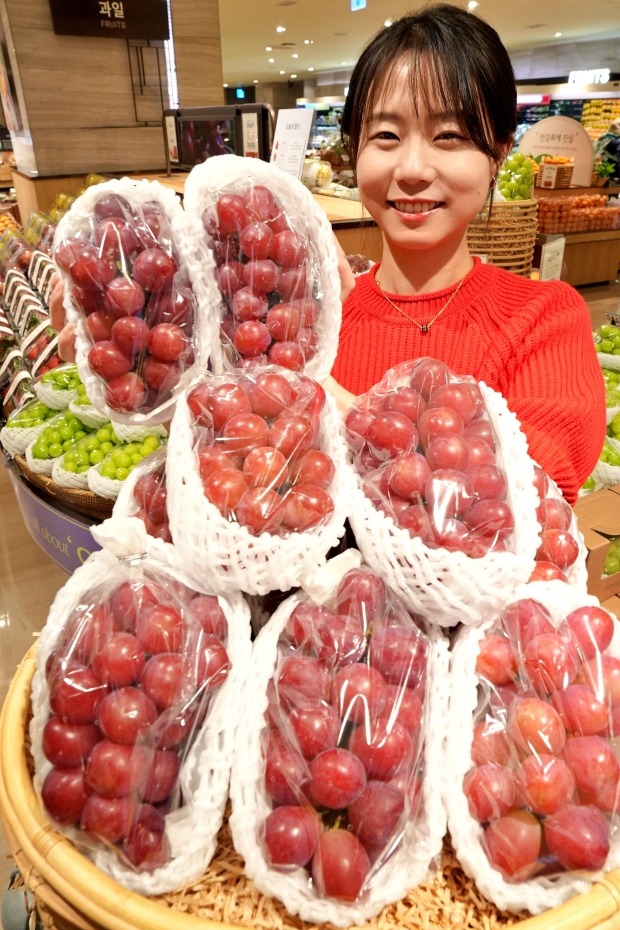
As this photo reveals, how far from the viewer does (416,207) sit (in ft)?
4.38

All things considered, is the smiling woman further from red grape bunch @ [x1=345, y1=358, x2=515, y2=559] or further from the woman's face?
red grape bunch @ [x1=345, y1=358, x2=515, y2=559]

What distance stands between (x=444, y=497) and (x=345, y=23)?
15.3 m

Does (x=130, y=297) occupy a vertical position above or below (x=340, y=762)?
above

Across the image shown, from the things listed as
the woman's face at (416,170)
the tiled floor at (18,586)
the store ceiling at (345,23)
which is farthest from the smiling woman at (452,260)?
the store ceiling at (345,23)

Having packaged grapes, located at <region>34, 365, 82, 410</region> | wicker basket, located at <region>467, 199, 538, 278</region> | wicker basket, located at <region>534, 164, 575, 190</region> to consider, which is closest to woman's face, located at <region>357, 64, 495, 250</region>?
packaged grapes, located at <region>34, 365, 82, 410</region>

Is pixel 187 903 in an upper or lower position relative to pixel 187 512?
lower

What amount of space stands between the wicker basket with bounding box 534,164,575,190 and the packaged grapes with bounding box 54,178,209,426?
249 inches

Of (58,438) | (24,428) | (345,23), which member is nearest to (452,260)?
(58,438)

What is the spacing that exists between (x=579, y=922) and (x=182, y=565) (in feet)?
1.84

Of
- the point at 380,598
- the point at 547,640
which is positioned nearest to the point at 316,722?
the point at 380,598

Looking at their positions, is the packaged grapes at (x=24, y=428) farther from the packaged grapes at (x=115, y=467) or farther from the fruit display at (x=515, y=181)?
the fruit display at (x=515, y=181)

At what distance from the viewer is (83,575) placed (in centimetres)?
81

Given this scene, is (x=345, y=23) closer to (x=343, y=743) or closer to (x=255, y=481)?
(x=255, y=481)

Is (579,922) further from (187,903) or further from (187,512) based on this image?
(187,512)
